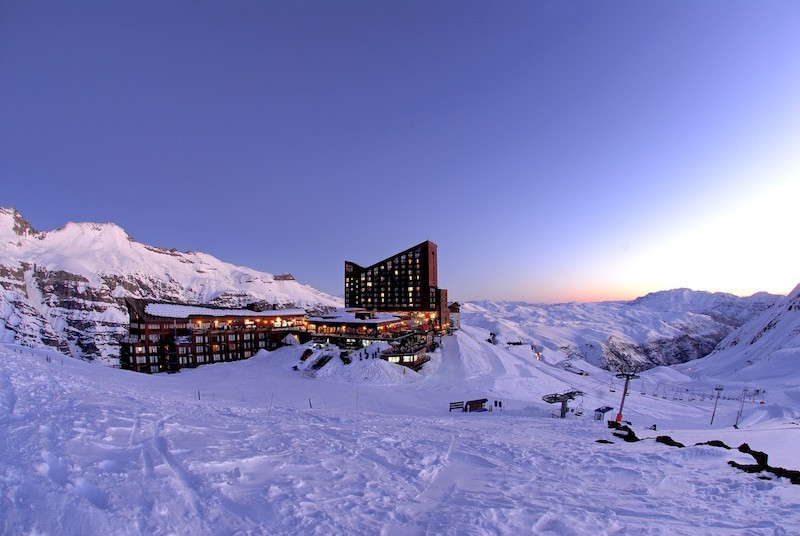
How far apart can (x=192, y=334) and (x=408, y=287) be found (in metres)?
54.4

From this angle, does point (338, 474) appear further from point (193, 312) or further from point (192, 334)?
point (193, 312)

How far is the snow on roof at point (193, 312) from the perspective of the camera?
218 ft

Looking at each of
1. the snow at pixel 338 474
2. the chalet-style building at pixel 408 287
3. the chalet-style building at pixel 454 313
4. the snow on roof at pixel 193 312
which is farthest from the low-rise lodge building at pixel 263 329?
the snow at pixel 338 474

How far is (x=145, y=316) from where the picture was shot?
211 ft

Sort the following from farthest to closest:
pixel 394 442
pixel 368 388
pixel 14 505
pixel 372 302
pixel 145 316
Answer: pixel 372 302
pixel 145 316
pixel 368 388
pixel 394 442
pixel 14 505

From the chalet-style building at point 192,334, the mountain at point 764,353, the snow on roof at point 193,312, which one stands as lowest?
the mountain at point 764,353

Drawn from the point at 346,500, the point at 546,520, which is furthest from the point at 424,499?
the point at 546,520

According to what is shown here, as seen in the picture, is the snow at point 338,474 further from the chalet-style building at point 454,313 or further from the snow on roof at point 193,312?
the chalet-style building at point 454,313

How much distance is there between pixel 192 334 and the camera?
6762cm

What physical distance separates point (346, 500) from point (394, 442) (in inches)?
271

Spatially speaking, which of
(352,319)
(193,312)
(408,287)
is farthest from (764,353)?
(193,312)

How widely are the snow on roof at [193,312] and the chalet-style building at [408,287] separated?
2954 cm

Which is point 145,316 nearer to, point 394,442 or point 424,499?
point 394,442

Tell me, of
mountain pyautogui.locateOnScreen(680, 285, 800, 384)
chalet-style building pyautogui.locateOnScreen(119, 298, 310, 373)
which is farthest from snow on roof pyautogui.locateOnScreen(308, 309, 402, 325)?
mountain pyautogui.locateOnScreen(680, 285, 800, 384)
